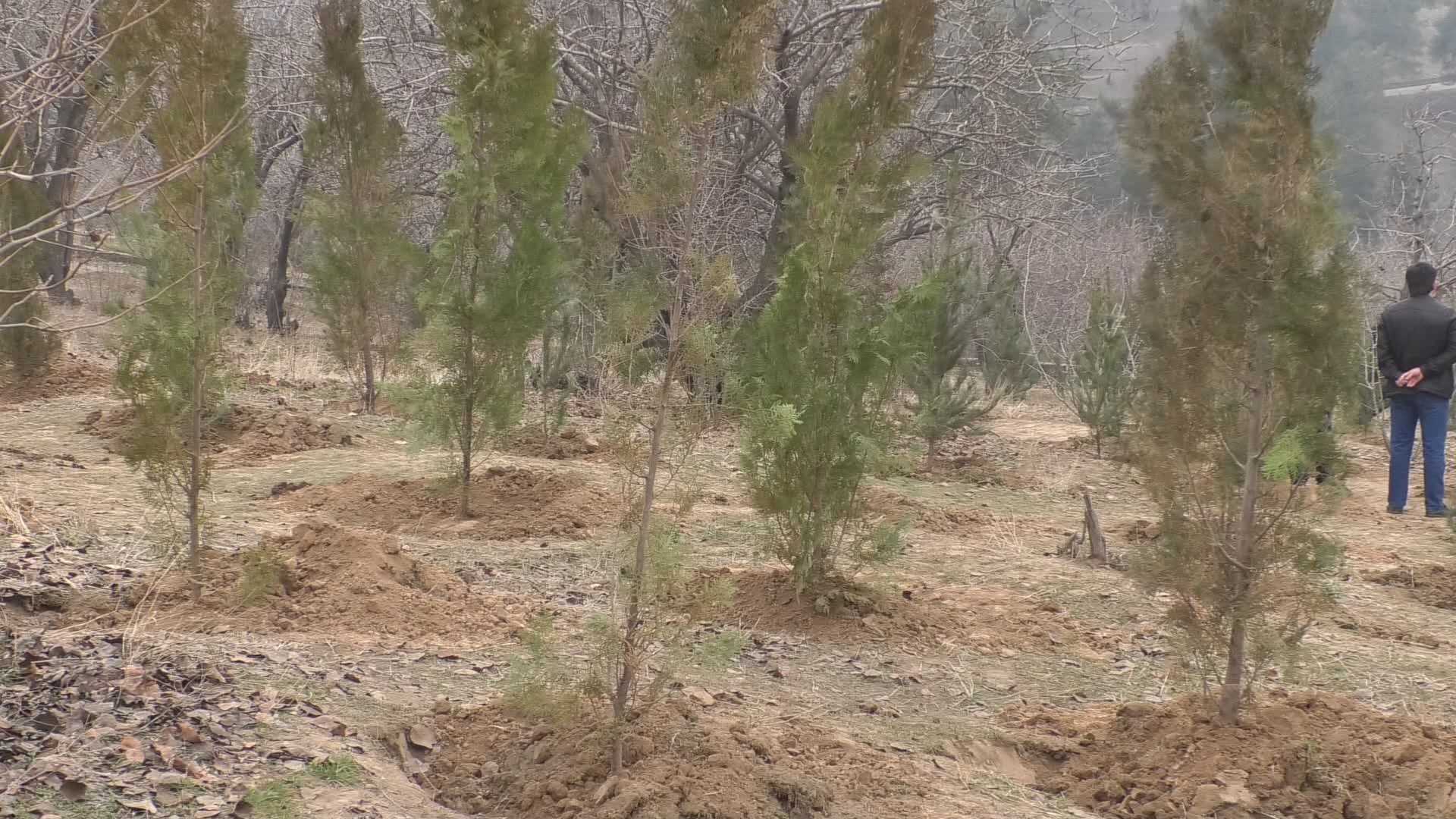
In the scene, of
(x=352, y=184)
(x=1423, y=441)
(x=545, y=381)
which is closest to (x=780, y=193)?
(x=545, y=381)

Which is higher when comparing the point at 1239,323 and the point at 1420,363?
the point at 1239,323

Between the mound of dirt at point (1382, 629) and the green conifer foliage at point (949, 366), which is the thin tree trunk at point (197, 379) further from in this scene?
the green conifer foliage at point (949, 366)

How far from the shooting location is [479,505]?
8.08 m

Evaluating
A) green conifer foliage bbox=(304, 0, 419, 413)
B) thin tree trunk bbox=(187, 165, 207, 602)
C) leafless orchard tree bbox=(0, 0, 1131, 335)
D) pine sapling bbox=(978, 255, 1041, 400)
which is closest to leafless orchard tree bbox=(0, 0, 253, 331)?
thin tree trunk bbox=(187, 165, 207, 602)

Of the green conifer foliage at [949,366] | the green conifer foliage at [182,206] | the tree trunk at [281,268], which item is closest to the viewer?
the green conifer foliage at [182,206]

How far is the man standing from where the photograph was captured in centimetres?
889

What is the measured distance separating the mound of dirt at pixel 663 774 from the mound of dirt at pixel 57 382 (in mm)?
9430

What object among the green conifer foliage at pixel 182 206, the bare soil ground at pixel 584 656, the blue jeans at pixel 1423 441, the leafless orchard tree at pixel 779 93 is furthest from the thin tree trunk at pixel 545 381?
the blue jeans at pixel 1423 441

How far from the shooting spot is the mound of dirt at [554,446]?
1032cm

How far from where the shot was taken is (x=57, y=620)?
4.77 meters

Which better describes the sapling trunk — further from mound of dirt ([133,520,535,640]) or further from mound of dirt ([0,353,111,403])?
mound of dirt ([0,353,111,403])

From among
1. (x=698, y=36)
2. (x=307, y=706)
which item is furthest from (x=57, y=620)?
(x=698, y=36)

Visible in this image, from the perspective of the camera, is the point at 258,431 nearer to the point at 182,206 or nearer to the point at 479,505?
the point at 479,505

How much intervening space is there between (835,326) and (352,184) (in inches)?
296
